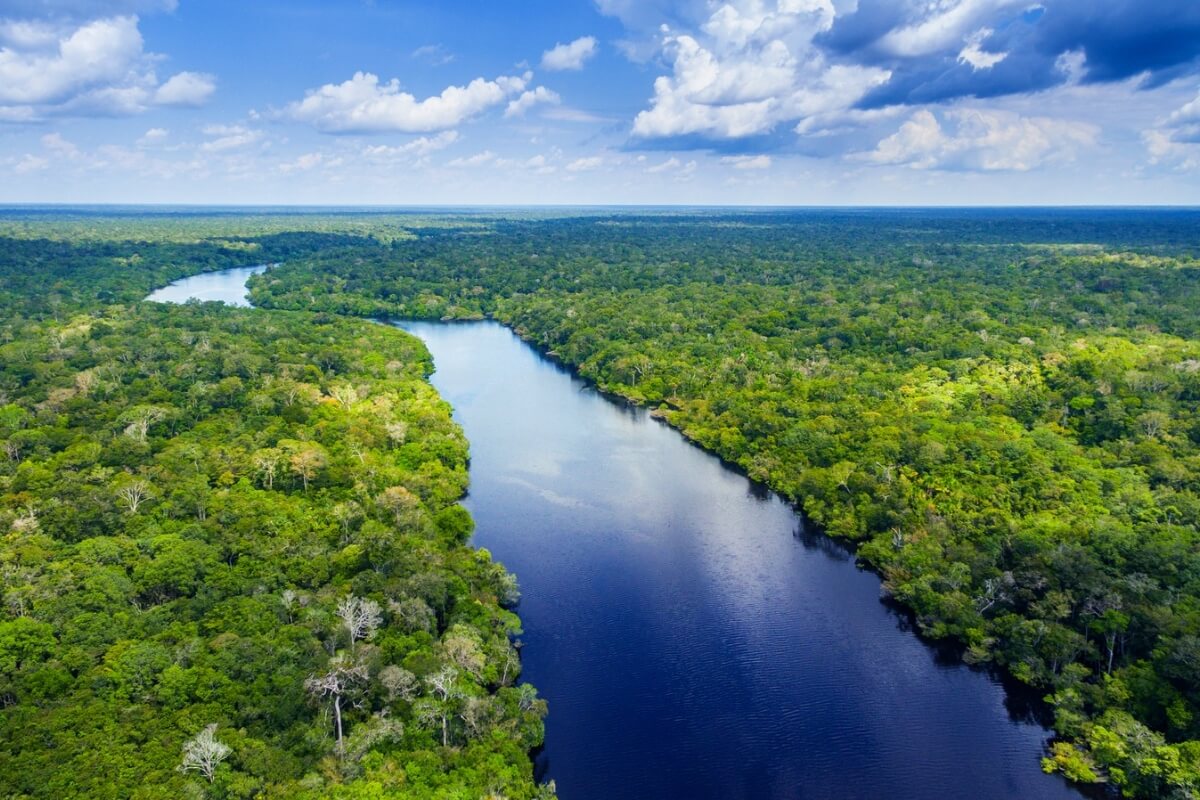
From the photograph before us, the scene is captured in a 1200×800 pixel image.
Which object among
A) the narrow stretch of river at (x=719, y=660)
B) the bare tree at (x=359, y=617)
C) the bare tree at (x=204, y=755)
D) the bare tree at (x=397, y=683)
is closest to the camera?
the bare tree at (x=204, y=755)

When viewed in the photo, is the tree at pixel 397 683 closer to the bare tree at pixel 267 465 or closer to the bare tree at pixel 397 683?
the bare tree at pixel 397 683

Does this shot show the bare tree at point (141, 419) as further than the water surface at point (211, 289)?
No

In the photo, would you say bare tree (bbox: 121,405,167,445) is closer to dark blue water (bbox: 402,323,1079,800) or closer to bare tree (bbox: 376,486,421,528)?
bare tree (bbox: 376,486,421,528)

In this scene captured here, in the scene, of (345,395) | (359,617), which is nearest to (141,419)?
(345,395)

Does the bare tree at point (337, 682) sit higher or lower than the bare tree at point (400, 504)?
lower

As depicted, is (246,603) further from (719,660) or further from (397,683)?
(719,660)

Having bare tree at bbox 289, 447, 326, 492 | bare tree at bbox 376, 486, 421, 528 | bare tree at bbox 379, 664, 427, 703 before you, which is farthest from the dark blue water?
bare tree at bbox 289, 447, 326, 492

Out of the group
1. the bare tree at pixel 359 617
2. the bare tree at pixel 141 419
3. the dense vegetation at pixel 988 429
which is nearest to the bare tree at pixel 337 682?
the bare tree at pixel 359 617
